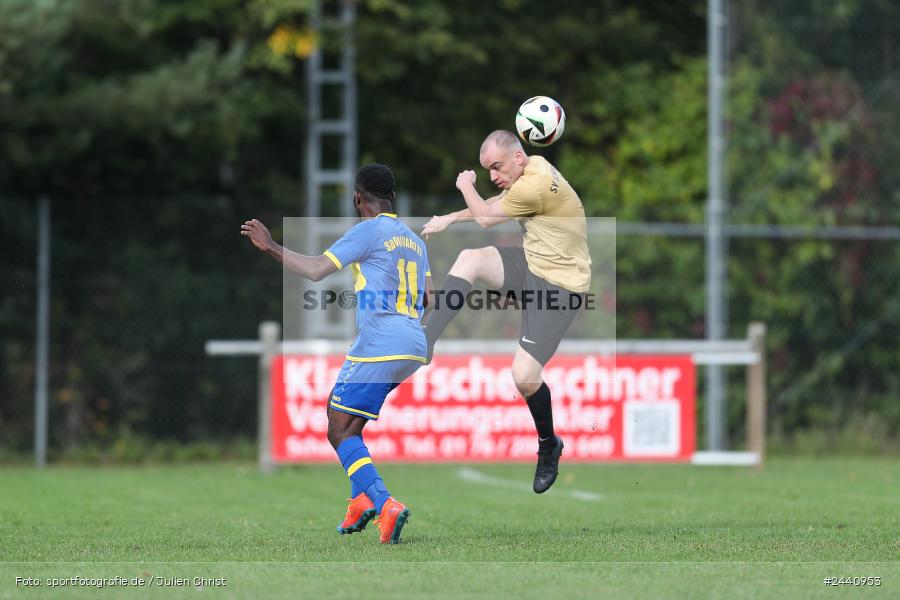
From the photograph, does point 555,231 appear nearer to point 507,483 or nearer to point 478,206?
point 478,206

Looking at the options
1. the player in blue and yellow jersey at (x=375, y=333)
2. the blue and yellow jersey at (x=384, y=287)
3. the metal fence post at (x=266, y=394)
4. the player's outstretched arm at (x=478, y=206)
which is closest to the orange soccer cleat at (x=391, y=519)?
the player in blue and yellow jersey at (x=375, y=333)

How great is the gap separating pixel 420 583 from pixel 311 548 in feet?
5.24

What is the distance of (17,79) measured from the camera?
1675 cm

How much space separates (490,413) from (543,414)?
18.9 ft

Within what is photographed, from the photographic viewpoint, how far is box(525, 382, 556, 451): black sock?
9.62 m

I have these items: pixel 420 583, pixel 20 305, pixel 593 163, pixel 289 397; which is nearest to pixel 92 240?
pixel 20 305

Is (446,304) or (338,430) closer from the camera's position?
(338,430)

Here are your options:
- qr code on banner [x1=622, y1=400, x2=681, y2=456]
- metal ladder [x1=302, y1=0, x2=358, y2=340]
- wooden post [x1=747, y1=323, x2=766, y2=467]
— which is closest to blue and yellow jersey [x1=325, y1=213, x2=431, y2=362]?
qr code on banner [x1=622, y1=400, x2=681, y2=456]

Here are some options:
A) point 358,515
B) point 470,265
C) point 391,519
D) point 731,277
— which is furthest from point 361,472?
point 731,277

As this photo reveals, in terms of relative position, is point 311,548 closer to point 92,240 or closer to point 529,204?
point 529,204

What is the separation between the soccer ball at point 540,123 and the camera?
359 inches

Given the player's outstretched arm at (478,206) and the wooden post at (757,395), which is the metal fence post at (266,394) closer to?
the wooden post at (757,395)

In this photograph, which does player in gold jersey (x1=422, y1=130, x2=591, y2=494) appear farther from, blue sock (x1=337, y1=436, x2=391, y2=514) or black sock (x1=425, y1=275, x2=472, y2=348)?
blue sock (x1=337, y1=436, x2=391, y2=514)

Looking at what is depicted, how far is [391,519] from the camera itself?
8.30 m
